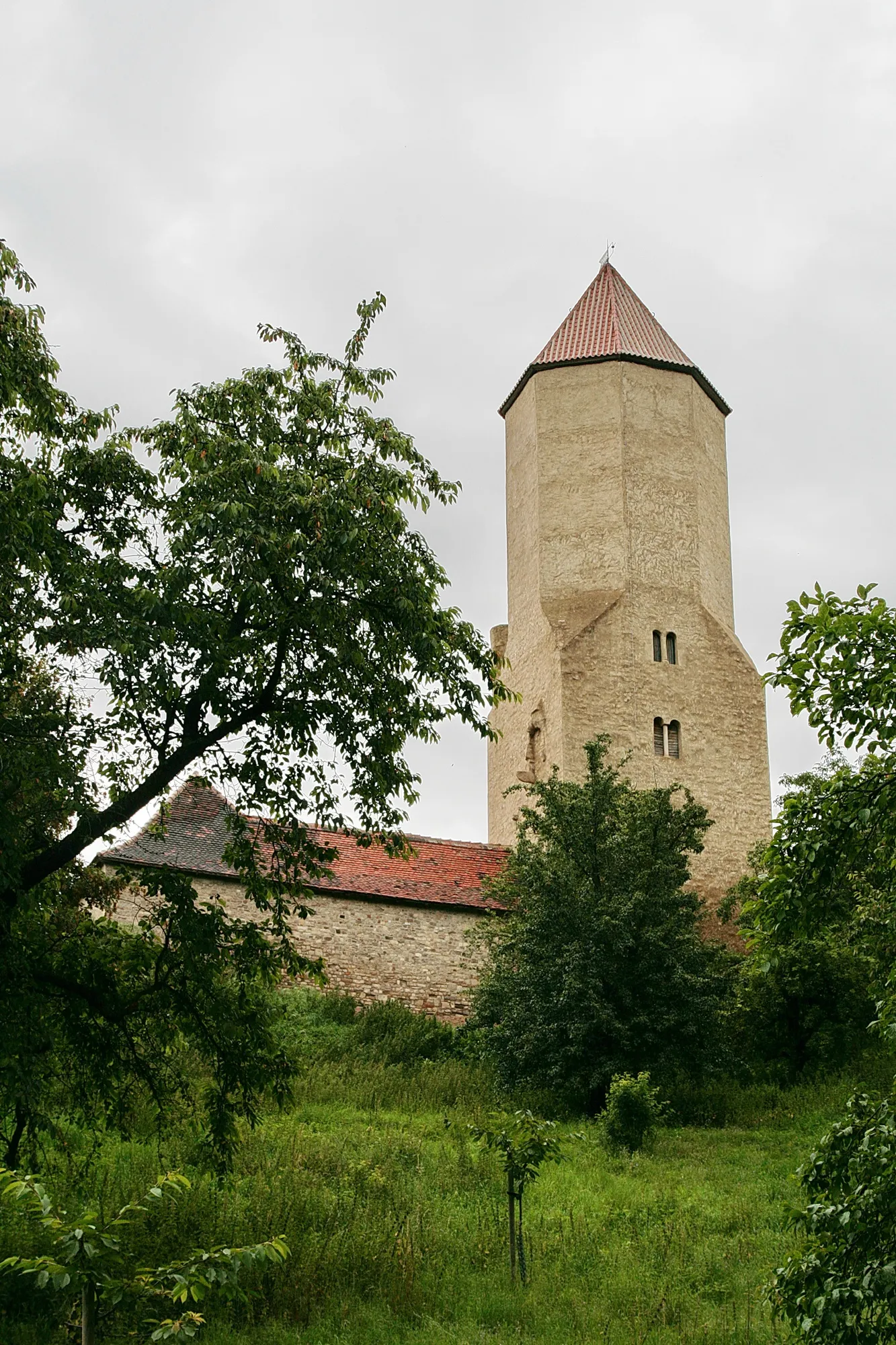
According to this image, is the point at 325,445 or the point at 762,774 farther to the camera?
the point at 762,774

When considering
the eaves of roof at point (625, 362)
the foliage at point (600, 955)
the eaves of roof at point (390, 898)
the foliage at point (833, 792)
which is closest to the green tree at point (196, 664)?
the foliage at point (833, 792)

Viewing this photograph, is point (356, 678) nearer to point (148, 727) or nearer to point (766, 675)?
point (148, 727)

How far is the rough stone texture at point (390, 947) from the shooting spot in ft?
81.5

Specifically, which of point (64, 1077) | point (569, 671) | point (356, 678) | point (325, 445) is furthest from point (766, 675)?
point (569, 671)

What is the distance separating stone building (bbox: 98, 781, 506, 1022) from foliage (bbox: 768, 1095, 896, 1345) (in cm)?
1711

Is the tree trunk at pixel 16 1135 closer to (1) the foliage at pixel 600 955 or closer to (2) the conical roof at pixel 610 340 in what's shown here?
(1) the foliage at pixel 600 955

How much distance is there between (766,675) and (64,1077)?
7.22m

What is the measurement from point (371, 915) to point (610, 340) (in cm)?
1816

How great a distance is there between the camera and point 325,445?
467 inches

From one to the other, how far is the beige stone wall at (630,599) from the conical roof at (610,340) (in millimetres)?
284

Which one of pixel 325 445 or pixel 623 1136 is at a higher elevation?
pixel 325 445

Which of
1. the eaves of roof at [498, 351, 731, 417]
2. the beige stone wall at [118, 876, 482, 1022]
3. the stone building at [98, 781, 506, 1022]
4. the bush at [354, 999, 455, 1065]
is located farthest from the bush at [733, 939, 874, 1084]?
the eaves of roof at [498, 351, 731, 417]

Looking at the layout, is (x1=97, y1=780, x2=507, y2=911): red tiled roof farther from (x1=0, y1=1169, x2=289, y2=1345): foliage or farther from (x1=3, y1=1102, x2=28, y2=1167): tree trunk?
(x1=0, y1=1169, x2=289, y2=1345): foliage

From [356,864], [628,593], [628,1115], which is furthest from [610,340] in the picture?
[628,1115]
